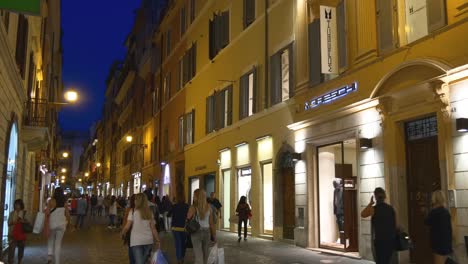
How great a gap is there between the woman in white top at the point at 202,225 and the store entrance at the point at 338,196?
5.42m

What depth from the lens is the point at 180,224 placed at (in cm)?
1220

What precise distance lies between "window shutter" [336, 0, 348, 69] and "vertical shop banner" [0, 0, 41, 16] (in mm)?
10466

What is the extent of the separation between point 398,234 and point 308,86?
8642 mm

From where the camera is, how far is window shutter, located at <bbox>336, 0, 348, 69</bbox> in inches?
595

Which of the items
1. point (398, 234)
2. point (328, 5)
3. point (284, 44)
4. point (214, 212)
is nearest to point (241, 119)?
point (284, 44)

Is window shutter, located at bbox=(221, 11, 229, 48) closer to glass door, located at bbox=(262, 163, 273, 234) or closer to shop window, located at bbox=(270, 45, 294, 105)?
shop window, located at bbox=(270, 45, 294, 105)

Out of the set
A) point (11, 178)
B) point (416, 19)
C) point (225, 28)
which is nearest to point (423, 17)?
point (416, 19)

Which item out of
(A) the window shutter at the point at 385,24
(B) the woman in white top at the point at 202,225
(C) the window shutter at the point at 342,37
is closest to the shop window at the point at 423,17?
(A) the window shutter at the point at 385,24

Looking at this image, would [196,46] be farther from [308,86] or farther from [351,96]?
[351,96]

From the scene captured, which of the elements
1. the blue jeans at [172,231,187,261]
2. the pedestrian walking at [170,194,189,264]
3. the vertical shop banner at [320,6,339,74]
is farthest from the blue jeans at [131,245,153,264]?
the vertical shop banner at [320,6,339,74]

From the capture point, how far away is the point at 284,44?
1870cm

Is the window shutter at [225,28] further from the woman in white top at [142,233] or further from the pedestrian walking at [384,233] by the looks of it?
the pedestrian walking at [384,233]

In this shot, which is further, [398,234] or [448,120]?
[448,120]

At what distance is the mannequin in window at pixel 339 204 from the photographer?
15.6m
